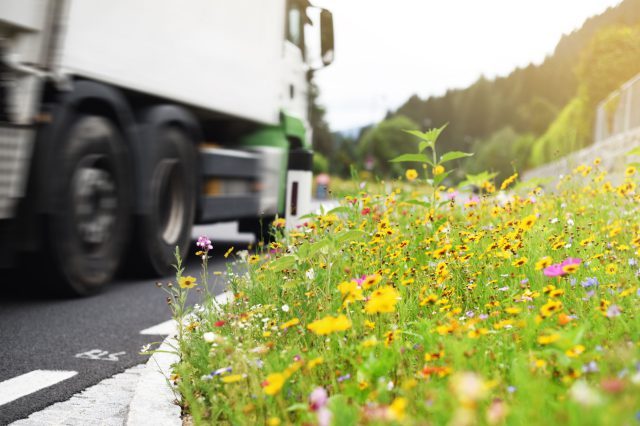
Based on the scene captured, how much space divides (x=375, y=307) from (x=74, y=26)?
451 cm

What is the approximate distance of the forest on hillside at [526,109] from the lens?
2662 cm

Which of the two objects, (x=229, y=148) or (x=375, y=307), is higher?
(x=229, y=148)

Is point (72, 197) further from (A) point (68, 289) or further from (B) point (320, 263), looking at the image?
(B) point (320, 263)

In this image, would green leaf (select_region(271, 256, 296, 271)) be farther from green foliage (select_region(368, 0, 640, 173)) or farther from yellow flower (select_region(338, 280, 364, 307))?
green foliage (select_region(368, 0, 640, 173))

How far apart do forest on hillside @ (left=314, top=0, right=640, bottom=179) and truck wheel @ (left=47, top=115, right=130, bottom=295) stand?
8.90 ft

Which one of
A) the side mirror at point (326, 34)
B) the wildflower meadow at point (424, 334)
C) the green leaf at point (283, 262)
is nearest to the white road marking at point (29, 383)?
the wildflower meadow at point (424, 334)

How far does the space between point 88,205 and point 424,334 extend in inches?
160

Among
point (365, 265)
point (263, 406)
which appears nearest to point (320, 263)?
point (365, 265)

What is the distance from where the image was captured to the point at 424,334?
3.09 metres

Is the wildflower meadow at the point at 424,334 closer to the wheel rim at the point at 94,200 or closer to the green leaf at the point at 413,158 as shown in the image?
the green leaf at the point at 413,158

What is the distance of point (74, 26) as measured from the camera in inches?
237

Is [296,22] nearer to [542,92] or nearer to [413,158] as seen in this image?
[413,158]

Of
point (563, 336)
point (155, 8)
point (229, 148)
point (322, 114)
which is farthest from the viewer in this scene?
point (322, 114)

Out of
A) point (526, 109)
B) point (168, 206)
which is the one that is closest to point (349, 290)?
point (168, 206)
